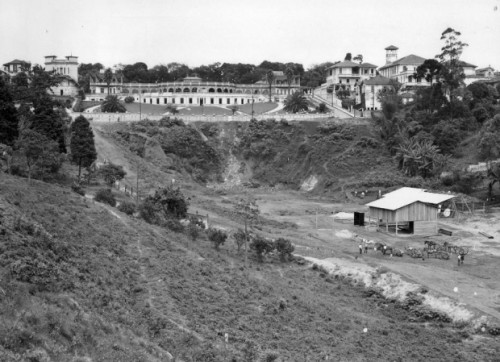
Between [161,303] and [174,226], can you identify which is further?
[174,226]

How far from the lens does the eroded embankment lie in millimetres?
30469

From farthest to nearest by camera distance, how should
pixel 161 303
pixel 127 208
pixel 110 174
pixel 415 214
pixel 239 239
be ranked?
pixel 110 174 → pixel 415 214 → pixel 127 208 → pixel 239 239 → pixel 161 303

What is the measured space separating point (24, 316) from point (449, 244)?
35988 mm

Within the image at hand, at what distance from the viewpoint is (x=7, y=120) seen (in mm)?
51344

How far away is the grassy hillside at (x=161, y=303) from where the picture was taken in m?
18.8

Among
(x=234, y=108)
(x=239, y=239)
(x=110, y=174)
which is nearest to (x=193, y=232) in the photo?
(x=239, y=239)

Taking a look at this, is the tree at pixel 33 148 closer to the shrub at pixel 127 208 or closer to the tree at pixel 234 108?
the shrub at pixel 127 208

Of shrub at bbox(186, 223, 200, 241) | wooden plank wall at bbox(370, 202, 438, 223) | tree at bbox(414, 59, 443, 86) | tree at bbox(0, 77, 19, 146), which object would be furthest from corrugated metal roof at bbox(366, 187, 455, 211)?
tree at bbox(414, 59, 443, 86)

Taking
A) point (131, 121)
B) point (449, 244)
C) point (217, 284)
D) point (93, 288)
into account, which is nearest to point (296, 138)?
point (131, 121)

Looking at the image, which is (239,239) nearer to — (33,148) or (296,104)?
(33,148)

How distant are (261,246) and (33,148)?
16809 mm

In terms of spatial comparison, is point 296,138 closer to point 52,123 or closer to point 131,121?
point 131,121

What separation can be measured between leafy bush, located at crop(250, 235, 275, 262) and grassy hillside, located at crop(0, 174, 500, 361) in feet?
2.61

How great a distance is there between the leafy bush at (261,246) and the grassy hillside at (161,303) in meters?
0.80
